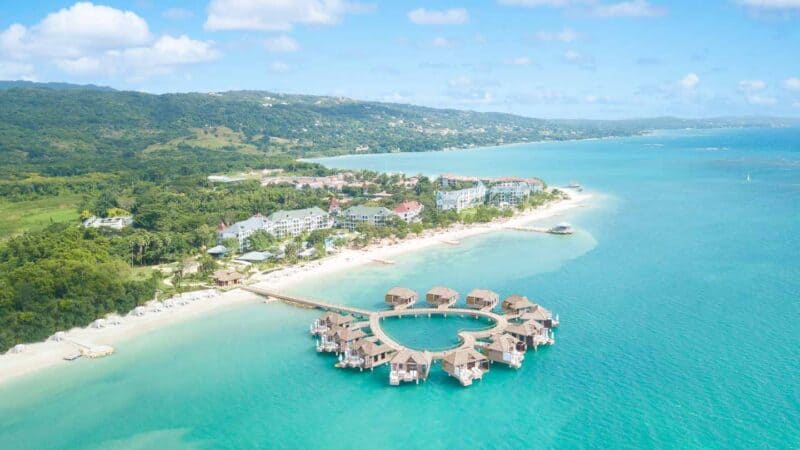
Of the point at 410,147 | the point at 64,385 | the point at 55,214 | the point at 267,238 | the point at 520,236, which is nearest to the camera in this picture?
the point at 64,385

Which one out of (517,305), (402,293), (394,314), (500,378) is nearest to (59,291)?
(394,314)

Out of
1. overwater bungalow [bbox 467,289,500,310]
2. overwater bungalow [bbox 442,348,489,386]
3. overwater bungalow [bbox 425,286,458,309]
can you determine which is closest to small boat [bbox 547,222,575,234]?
overwater bungalow [bbox 467,289,500,310]

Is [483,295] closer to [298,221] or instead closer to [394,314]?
[394,314]

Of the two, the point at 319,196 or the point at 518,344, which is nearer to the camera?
the point at 518,344

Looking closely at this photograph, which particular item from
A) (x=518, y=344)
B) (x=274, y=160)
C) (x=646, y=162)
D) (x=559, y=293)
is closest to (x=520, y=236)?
(x=559, y=293)

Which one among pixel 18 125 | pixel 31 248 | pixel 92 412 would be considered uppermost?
pixel 18 125

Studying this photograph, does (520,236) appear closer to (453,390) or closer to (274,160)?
(453,390)
